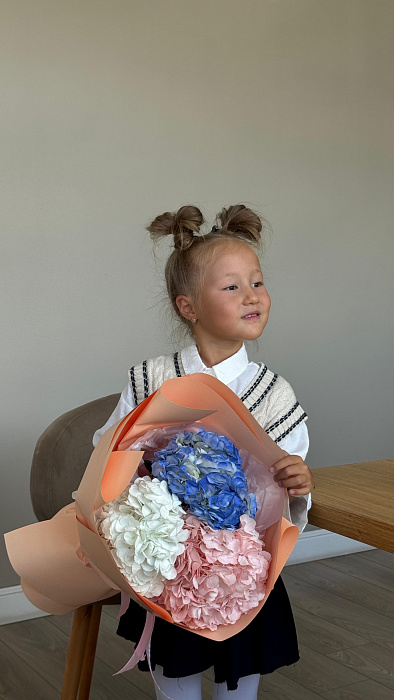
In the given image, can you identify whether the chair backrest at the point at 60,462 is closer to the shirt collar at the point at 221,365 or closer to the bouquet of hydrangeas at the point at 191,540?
the shirt collar at the point at 221,365

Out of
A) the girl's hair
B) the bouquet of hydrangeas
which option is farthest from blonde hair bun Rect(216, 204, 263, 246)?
the bouquet of hydrangeas

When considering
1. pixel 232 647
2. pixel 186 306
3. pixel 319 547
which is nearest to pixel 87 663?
pixel 232 647

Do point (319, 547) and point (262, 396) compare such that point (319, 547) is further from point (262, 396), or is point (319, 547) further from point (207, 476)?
point (207, 476)

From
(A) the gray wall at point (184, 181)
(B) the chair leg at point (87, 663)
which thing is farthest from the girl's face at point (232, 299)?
(A) the gray wall at point (184, 181)

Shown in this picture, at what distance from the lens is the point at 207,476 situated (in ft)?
2.81

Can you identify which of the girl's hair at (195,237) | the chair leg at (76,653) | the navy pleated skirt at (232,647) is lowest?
the chair leg at (76,653)

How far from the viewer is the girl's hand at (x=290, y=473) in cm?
98

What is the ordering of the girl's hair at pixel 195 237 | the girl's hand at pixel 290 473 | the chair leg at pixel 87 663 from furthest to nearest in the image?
the chair leg at pixel 87 663 < the girl's hair at pixel 195 237 < the girl's hand at pixel 290 473

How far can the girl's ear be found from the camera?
4.75 feet

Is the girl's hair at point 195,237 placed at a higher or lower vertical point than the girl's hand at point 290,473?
higher

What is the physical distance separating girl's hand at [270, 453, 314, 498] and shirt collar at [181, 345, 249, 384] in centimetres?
37

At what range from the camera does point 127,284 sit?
2727 mm

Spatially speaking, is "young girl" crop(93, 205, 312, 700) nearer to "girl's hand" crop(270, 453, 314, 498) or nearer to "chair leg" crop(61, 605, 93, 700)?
"girl's hand" crop(270, 453, 314, 498)

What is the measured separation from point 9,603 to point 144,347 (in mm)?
977
